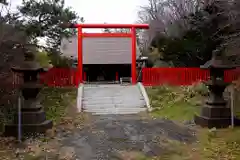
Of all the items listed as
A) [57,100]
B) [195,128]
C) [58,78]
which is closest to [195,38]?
[58,78]

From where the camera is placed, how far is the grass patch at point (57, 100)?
40.4 feet

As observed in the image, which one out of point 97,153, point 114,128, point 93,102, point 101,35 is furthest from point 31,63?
point 101,35

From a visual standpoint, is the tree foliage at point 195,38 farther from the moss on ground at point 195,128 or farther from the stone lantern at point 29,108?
the stone lantern at point 29,108

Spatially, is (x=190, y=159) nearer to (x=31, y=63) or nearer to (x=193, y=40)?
(x=31, y=63)

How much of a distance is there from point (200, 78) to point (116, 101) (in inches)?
244

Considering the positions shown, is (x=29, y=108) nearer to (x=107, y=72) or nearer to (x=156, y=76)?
(x=156, y=76)

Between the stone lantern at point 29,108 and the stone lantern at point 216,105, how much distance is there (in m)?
5.14

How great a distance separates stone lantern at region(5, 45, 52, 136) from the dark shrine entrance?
64.5ft

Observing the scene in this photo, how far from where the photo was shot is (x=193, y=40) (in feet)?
67.4

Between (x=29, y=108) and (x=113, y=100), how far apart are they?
5.93m

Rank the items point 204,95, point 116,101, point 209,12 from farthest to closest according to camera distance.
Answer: point 209,12
point 116,101
point 204,95

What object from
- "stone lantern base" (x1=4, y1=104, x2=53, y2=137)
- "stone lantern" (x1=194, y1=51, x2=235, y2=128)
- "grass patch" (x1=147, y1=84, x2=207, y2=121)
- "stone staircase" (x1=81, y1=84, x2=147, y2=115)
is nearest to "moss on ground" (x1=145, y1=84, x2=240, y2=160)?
"grass patch" (x1=147, y1=84, x2=207, y2=121)

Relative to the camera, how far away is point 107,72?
99.8ft

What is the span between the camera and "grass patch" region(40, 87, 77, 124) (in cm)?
1233
